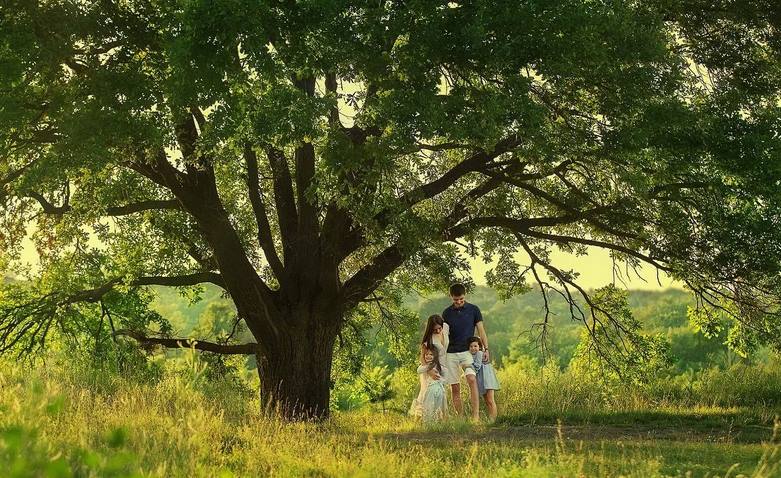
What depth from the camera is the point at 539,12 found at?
10.9 m

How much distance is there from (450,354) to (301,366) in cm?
300

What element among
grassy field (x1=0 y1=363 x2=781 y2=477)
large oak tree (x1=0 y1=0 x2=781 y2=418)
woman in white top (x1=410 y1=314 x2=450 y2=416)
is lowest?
grassy field (x1=0 y1=363 x2=781 y2=477)

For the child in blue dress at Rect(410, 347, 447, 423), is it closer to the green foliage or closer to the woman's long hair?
the woman's long hair

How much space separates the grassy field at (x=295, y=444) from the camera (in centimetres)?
664

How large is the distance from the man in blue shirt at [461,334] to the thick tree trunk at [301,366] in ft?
8.99

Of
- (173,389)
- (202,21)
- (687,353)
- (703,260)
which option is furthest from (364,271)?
(687,353)

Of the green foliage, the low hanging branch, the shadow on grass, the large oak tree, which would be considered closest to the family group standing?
the shadow on grass

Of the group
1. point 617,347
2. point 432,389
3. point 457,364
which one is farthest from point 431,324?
point 617,347

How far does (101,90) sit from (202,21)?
2441mm

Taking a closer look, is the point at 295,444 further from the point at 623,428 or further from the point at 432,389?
the point at 623,428

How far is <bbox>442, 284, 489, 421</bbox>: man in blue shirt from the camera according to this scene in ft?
46.7

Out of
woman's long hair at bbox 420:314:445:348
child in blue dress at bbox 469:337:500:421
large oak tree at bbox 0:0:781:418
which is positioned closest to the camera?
large oak tree at bbox 0:0:781:418

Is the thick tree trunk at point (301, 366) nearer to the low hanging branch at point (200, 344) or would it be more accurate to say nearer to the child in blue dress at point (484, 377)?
the low hanging branch at point (200, 344)

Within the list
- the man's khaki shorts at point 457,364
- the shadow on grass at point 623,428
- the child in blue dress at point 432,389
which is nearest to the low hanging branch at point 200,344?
the child in blue dress at point 432,389
